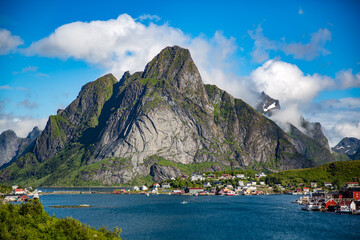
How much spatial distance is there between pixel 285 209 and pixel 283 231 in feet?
153

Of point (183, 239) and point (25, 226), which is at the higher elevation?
point (25, 226)

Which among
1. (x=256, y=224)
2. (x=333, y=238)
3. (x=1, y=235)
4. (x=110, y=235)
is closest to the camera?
(x=1, y=235)

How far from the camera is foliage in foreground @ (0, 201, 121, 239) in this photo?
55.0m

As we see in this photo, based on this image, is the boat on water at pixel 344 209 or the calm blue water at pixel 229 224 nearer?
the calm blue water at pixel 229 224

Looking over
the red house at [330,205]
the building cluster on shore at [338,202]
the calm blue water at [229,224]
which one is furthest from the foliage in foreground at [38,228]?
the red house at [330,205]

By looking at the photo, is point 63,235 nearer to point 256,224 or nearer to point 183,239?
point 183,239

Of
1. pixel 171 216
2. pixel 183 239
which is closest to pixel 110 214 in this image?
pixel 171 216

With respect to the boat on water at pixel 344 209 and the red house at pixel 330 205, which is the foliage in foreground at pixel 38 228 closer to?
the boat on water at pixel 344 209

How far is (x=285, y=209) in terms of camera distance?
133875 mm

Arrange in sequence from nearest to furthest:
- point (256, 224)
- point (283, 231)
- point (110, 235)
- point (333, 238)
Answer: point (110, 235) < point (333, 238) < point (283, 231) < point (256, 224)

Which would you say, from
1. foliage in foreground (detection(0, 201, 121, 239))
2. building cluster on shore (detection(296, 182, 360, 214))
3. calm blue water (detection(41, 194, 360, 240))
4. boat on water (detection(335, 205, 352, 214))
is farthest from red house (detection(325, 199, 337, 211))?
foliage in foreground (detection(0, 201, 121, 239))

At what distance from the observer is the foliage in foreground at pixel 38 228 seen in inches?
2165

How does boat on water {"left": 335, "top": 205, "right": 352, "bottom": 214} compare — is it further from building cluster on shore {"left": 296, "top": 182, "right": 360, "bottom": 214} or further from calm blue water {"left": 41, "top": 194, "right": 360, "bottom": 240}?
calm blue water {"left": 41, "top": 194, "right": 360, "bottom": 240}

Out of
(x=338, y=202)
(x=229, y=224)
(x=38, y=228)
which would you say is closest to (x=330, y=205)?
(x=338, y=202)
